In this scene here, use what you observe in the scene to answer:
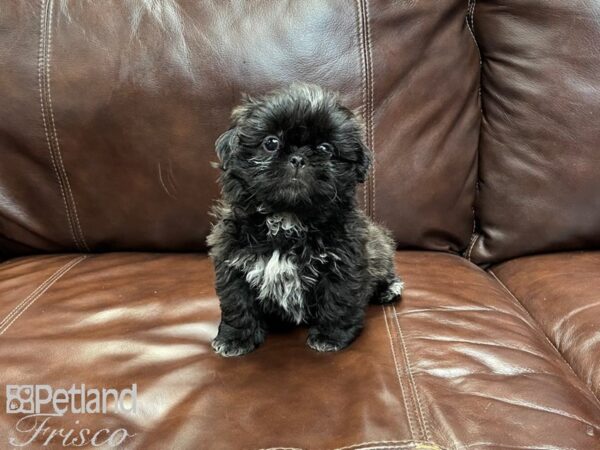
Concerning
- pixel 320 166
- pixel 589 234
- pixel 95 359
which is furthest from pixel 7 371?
pixel 589 234

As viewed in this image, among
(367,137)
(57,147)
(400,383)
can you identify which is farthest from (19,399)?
(367,137)

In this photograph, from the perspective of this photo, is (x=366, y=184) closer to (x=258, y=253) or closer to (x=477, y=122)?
(x=477, y=122)

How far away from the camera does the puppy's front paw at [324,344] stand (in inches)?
58.8

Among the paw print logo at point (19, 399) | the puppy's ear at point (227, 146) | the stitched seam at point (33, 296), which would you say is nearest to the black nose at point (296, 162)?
the puppy's ear at point (227, 146)

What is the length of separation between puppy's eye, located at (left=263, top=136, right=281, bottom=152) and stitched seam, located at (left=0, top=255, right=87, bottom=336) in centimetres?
91

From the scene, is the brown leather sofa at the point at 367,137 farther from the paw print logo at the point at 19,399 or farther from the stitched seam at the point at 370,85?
the paw print logo at the point at 19,399

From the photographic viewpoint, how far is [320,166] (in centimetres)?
139

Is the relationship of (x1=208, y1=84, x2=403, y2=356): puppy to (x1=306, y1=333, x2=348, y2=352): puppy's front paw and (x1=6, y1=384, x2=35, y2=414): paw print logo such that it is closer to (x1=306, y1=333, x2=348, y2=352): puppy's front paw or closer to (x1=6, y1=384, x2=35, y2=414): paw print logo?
(x1=306, y1=333, x2=348, y2=352): puppy's front paw

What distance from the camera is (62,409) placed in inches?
50.2

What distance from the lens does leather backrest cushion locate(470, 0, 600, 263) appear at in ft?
6.34

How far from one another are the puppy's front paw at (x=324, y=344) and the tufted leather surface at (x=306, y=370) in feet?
0.08

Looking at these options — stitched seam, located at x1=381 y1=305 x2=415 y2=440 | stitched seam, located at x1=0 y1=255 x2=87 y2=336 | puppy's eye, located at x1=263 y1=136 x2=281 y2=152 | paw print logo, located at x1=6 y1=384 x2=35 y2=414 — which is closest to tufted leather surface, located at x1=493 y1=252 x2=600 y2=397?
stitched seam, located at x1=381 y1=305 x2=415 y2=440

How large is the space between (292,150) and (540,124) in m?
1.06

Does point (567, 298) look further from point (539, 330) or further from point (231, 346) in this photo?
point (231, 346)
